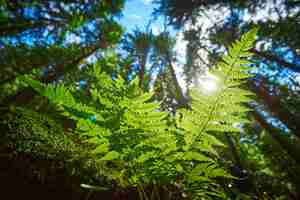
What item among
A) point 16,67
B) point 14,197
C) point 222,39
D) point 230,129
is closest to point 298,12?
point 222,39

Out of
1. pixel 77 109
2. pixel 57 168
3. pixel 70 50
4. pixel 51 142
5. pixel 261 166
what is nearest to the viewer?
pixel 77 109

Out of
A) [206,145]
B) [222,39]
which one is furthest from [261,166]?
[206,145]

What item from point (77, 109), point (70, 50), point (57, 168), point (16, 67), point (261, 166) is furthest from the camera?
point (261, 166)

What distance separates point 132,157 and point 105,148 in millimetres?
162

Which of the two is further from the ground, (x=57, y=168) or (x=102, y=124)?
(x=102, y=124)

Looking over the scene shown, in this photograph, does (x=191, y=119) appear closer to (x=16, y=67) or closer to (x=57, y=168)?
(x=57, y=168)

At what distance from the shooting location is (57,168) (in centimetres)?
152

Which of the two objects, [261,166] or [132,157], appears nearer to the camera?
[132,157]

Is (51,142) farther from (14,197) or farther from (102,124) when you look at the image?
(102,124)

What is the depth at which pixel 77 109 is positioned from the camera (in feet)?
4.05

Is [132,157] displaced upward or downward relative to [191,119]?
downward

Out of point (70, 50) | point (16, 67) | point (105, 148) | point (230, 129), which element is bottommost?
point (105, 148)

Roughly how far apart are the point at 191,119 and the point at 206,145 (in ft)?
0.63

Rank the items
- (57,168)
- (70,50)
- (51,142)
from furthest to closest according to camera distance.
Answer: (70,50)
(51,142)
(57,168)
